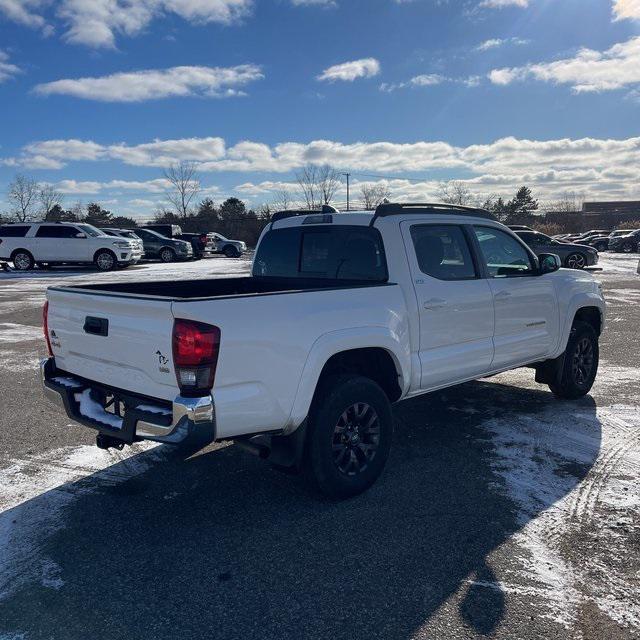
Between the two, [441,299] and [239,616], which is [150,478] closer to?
[239,616]

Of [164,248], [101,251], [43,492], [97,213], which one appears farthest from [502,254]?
[97,213]

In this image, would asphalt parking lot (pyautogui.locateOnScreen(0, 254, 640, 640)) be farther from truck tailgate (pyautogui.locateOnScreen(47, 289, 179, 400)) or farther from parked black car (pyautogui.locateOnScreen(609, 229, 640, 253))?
parked black car (pyautogui.locateOnScreen(609, 229, 640, 253))

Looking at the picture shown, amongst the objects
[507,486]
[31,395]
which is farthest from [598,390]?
[31,395]

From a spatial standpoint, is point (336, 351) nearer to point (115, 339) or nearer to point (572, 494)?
point (115, 339)

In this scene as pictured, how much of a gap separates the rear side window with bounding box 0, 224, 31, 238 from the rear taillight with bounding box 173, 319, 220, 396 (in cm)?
2398

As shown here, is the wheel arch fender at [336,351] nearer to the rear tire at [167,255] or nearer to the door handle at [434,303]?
the door handle at [434,303]

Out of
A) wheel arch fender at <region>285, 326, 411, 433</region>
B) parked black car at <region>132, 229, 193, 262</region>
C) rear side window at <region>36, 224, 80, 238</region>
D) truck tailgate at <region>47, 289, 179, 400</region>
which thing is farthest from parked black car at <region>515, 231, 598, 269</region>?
truck tailgate at <region>47, 289, 179, 400</region>

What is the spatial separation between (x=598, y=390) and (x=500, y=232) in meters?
2.46

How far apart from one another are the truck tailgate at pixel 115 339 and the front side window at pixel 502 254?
10.0 feet

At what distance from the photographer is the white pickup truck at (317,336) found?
322 cm

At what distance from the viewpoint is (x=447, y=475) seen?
14.2ft

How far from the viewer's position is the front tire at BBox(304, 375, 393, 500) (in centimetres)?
373

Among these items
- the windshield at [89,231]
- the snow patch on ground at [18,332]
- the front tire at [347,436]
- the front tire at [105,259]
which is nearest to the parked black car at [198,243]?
the windshield at [89,231]

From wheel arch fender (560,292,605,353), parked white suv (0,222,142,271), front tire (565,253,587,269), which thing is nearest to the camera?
wheel arch fender (560,292,605,353)
